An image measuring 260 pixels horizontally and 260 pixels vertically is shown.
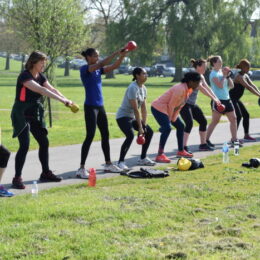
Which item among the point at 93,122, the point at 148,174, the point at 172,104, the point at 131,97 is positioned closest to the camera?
the point at 148,174

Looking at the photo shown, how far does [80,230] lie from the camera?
604 centimetres

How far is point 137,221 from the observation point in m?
6.41

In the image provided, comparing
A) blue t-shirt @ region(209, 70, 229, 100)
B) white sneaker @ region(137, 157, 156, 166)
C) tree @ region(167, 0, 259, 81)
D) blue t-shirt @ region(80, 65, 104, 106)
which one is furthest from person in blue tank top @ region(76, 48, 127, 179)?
tree @ region(167, 0, 259, 81)

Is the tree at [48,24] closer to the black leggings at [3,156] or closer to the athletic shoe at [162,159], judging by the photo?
the athletic shoe at [162,159]

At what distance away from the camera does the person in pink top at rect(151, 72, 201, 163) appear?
1085 centimetres

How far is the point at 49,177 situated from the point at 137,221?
3089 millimetres

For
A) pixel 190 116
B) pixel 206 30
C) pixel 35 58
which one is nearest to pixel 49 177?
pixel 35 58

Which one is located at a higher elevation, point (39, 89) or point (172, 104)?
point (39, 89)

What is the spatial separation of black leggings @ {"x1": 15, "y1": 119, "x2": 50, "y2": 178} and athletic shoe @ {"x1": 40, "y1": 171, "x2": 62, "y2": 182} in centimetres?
6

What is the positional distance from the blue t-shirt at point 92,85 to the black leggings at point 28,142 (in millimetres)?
876

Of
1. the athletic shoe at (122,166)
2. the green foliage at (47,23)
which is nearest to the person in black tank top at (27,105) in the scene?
the athletic shoe at (122,166)

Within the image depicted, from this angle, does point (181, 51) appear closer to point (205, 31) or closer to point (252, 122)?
point (205, 31)

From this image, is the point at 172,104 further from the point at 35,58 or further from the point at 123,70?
the point at 123,70

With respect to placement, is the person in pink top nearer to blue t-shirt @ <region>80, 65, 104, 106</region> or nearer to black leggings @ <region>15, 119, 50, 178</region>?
blue t-shirt @ <region>80, 65, 104, 106</region>
